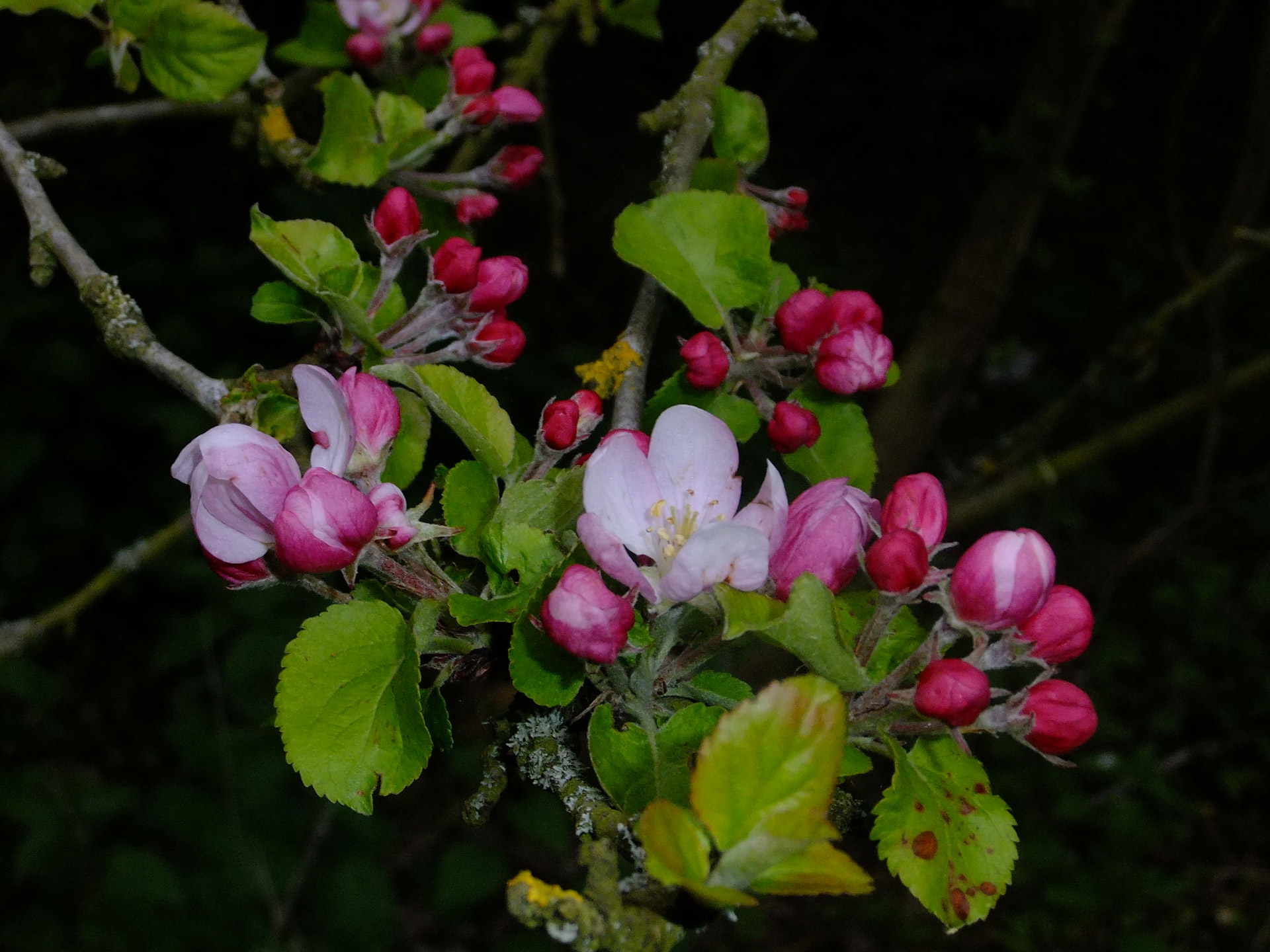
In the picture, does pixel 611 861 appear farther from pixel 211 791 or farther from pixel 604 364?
pixel 211 791

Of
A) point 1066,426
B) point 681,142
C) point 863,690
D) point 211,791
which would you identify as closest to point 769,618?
point 863,690

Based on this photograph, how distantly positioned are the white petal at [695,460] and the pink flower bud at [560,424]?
0.06m

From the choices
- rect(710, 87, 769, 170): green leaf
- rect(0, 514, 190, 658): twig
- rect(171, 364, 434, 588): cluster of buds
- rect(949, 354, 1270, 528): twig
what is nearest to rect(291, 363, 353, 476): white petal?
rect(171, 364, 434, 588): cluster of buds

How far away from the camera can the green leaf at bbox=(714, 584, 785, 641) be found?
1.92 feet

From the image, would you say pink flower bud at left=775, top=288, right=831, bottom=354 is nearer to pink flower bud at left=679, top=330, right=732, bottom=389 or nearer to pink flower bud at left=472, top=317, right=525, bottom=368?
pink flower bud at left=679, top=330, right=732, bottom=389

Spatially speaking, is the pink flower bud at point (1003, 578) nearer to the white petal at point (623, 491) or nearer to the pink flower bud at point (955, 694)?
the pink flower bud at point (955, 694)

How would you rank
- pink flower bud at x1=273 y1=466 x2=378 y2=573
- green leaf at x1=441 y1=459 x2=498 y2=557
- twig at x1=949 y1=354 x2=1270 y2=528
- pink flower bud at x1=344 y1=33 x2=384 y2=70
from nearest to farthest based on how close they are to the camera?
pink flower bud at x1=273 y1=466 x2=378 y2=573 → green leaf at x1=441 y1=459 x2=498 y2=557 → pink flower bud at x1=344 y1=33 x2=384 y2=70 → twig at x1=949 y1=354 x2=1270 y2=528

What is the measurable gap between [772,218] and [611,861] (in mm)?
796

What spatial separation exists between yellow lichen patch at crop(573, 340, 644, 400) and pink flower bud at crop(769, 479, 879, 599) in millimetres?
259

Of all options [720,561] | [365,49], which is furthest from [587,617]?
[365,49]

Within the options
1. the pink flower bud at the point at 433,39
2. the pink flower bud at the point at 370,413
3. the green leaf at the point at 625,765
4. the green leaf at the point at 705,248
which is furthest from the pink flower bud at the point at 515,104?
the green leaf at the point at 625,765

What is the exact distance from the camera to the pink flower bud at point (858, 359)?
85 centimetres

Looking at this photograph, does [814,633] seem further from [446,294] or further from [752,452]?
[752,452]

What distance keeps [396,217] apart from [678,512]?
1.21 ft
